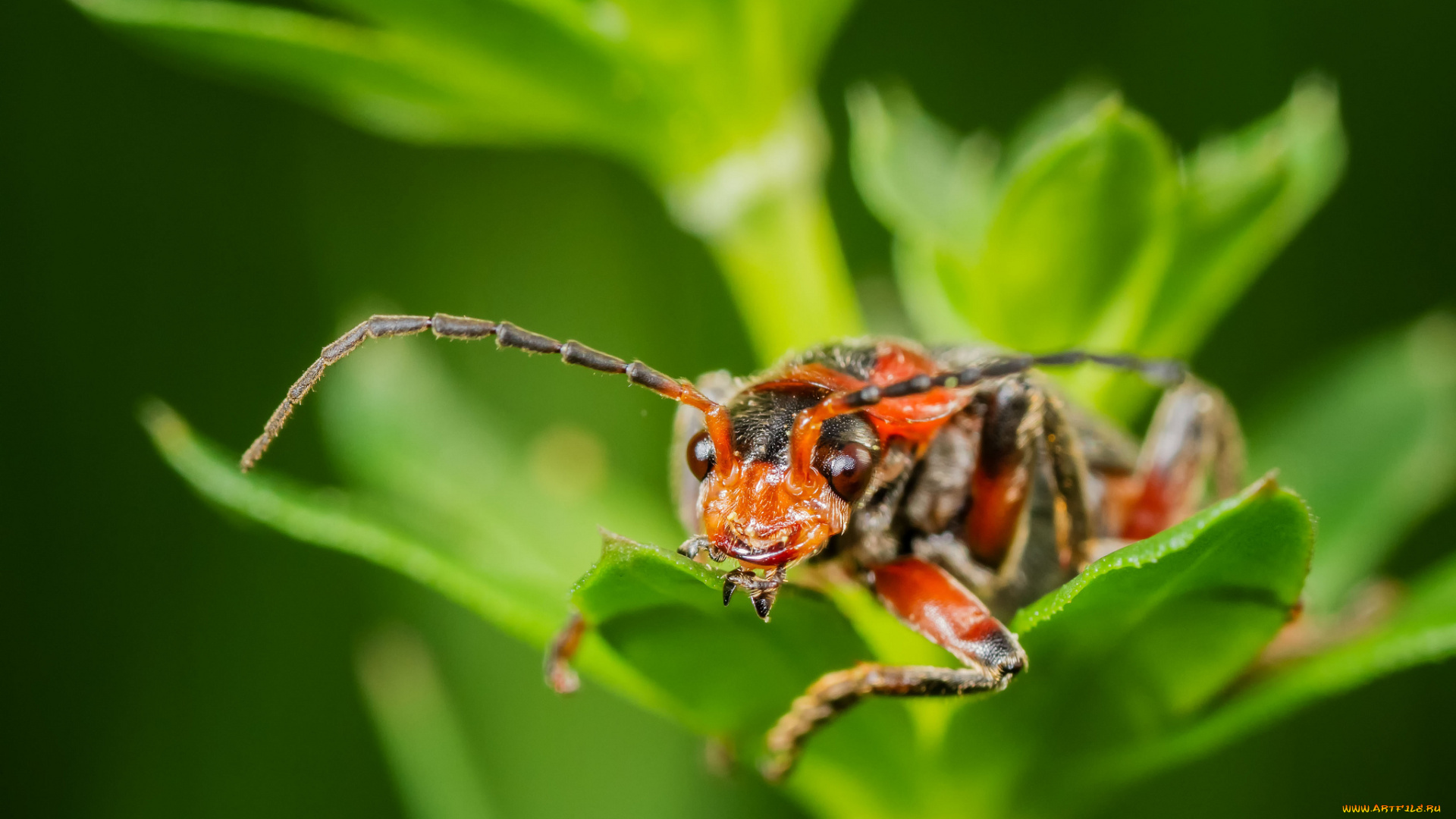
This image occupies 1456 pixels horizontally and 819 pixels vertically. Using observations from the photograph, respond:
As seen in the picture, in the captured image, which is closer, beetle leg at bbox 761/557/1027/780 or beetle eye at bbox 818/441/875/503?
beetle leg at bbox 761/557/1027/780

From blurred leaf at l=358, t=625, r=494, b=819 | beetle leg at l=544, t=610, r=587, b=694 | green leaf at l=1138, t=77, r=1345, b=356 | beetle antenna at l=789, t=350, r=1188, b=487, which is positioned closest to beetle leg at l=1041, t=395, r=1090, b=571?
beetle antenna at l=789, t=350, r=1188, b=487

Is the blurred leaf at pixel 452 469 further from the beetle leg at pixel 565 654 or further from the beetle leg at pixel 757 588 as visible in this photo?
the beetle leg at pixel 757 588

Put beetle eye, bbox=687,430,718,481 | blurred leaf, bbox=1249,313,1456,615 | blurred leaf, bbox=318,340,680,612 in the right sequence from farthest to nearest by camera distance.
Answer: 1. blurred leaf, bbox=318,340,680,612
2. blurred leaf, bbox=1249,313,1456,615
3. beetle eye, bbox=687,430,718,481

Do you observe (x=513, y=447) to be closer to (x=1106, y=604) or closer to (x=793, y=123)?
(x=793, y=123)

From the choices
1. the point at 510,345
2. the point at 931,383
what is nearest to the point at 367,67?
the point at 510,345

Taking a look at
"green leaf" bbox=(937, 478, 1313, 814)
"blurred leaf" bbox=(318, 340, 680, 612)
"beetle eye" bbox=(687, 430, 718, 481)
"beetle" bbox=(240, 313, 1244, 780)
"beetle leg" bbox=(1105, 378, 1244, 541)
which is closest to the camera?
"green leaf" bbox=(937, 478, 1313, 814)

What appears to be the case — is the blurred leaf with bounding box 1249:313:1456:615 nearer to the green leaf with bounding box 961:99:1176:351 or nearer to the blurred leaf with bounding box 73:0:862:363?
the green leaf with bounding box 961:99:1176:351
